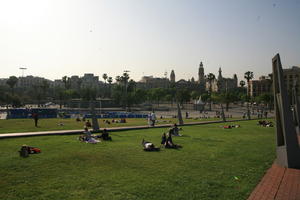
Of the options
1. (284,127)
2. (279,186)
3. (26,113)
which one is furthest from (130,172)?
(26,113)

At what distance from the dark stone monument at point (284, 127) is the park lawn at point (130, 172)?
963 millimetres

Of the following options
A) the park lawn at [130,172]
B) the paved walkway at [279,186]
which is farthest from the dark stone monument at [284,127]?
the park lawn at [130,172]

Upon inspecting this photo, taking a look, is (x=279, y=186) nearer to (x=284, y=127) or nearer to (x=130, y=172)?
(x=284, y=127)

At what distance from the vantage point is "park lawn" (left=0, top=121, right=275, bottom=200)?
8.59 m

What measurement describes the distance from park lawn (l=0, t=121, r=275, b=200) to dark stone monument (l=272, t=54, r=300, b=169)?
3.16ft

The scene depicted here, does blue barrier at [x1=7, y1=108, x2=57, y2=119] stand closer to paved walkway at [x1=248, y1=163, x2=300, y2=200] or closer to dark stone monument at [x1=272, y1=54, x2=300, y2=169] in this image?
dark stone monument at [x1=272, y1=54, x2=300, y2=169]

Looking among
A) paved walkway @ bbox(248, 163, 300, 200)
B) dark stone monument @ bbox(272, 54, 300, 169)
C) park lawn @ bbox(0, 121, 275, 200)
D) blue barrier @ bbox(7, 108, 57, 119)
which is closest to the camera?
paved walkway @ bbox(248, 163, 300, 200)

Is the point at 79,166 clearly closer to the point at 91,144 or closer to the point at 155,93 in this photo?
the point at 91,144

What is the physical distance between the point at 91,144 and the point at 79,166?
19.8 feet

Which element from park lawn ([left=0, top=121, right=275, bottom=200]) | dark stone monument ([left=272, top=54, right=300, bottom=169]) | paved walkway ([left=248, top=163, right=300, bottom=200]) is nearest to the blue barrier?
park lawn ([left=0, top=121, right=275, bottom=200])

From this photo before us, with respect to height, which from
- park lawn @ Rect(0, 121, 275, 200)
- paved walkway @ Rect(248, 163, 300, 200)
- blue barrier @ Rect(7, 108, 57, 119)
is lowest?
paved walkway @ Rect(248, 163, 300, 200)

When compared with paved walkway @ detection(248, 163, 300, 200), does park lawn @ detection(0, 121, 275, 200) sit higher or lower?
higher

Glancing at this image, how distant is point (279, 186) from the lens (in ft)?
31.4

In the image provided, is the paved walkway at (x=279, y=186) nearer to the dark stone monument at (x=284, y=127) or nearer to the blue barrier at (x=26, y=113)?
the dark stone monument at (x=284, y=127)
